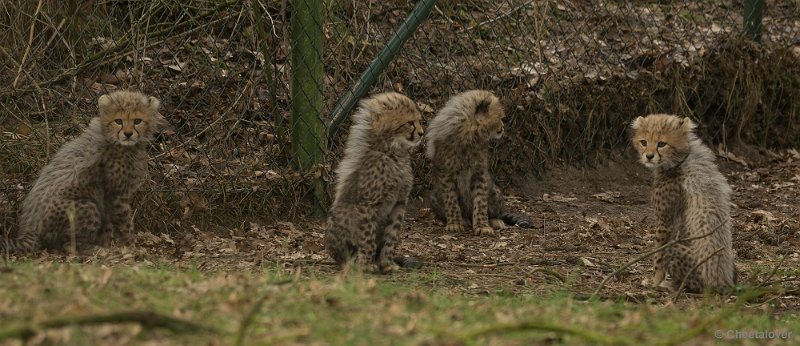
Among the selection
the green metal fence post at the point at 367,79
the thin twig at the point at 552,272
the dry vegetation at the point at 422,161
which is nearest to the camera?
the dry vegetation at the point at 422,161

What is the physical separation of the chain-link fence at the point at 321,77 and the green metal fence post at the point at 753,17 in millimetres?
67

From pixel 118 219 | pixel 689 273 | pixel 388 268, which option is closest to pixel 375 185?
pixel 388 268

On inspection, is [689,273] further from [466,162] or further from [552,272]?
[466,162]

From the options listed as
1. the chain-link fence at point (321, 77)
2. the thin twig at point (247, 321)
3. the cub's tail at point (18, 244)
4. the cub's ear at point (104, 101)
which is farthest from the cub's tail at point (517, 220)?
the thin twig at point (247, 321)

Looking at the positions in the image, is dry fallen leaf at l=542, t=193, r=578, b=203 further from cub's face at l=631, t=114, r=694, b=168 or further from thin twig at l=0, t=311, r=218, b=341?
thin twig at l=0, t=311, r=218, b=341

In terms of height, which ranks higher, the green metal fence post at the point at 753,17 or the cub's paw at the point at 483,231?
the green metal fence post at the point at 753,17

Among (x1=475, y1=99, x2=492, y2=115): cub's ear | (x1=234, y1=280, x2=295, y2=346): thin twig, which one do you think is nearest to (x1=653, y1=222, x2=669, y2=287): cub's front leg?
(x1=475, y1=99, x2=492, y2=115): cub's ear

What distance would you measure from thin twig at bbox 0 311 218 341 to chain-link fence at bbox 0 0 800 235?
11.8 ft

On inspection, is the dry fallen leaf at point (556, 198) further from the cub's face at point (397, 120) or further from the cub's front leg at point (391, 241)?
the cub's front leg at point (391, 241)

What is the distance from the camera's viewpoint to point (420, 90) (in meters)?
8.38

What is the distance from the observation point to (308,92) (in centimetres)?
730

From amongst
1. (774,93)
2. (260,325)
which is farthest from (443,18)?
(260,325)

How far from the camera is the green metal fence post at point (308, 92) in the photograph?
7.21 metres

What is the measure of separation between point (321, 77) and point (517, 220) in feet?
5.40
